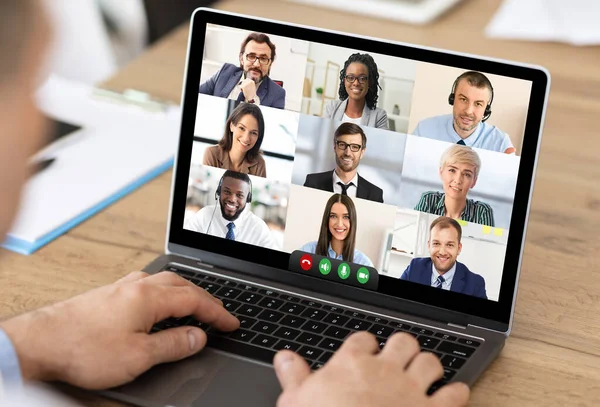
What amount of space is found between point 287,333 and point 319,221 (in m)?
0.14

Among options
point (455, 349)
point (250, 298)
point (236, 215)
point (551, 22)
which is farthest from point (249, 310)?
point (551, 22)

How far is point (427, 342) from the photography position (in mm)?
912

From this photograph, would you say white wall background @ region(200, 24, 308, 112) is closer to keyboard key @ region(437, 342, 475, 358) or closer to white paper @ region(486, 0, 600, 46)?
keyboard key @ region(437, 342, 475, 358)

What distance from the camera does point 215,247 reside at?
1.04 meters

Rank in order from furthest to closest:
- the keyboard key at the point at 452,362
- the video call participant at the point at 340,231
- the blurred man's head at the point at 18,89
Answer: the video call participant at the point at 340,231 < the keyboard key at the point at 452,362 < the blurred man's head at the point at 18,89

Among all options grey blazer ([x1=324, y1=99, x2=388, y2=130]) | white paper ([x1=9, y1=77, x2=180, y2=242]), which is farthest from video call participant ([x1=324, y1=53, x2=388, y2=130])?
white paper ([x1=9, y1=77, x2=180, y2=242])

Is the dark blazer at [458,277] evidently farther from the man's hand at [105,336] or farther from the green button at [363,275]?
the man's hand at [105,336]

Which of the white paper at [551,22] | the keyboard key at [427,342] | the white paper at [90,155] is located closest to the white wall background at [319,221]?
the keyboard key at [427,342]

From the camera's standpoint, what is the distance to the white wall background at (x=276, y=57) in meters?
0.99

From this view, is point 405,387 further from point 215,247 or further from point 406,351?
point 215,247

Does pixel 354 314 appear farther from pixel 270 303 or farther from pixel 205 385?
pixel 205 385

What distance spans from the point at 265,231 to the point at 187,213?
0.34 feet

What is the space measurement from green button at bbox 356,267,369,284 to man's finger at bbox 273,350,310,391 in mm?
174

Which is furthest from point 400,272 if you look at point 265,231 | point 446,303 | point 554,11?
point 554,11
